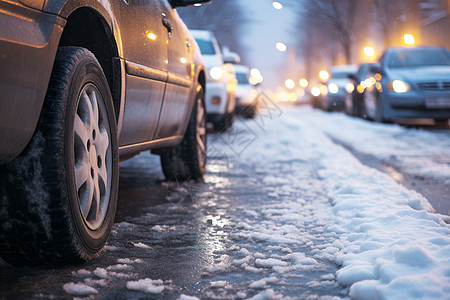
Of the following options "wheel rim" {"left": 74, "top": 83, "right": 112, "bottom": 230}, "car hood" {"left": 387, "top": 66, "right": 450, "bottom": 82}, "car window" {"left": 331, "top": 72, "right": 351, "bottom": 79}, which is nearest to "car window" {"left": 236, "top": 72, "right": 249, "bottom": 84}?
"car window" {"left": 331, "top": 72, "right": 351, "bottom": 79}

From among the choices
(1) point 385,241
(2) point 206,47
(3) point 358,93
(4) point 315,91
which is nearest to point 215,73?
(2) point 206,47

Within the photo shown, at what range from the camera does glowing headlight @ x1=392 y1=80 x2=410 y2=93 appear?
1287 centimetres

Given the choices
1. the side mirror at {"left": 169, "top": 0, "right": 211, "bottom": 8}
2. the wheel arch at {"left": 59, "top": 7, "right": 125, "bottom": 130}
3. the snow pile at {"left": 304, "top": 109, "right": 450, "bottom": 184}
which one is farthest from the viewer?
the snow pile at {"left": 304, "top": 109, "right": 450, "bottom": 184}

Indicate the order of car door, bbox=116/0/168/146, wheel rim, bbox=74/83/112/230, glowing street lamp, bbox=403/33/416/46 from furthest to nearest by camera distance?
glowing street lamp, bbox=403/33/416/46 → car door, bbox=116/0/168/146 → wheel rim, bbox=74/83/112/230

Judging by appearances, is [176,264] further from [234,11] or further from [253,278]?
[234,11]

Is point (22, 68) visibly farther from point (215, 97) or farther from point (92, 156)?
point (215, 97)

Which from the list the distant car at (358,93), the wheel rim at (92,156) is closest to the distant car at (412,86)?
the distant car at (358,93)

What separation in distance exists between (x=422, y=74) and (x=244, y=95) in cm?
788

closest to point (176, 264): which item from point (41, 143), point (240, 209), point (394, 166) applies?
point (41, 143)

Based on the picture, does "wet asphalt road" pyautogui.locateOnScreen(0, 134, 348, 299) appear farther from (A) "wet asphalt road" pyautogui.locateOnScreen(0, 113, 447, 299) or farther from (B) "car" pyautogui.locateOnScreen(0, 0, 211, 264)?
(B) "car" pyautogui.locateOnScreen(0, 0, 211, 264)

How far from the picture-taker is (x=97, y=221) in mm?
3000

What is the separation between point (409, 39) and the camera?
2814 centimetres

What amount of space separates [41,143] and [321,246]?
5.14ft

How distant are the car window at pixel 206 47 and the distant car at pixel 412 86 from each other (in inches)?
152
